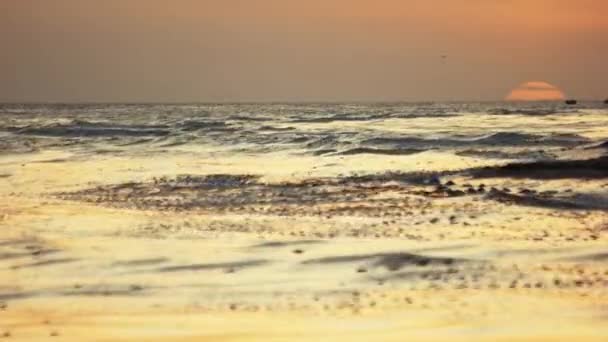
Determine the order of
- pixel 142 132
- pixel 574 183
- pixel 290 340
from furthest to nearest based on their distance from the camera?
pixel 142 132
pixel 574 183
pixel 290 340

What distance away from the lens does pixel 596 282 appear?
631cm

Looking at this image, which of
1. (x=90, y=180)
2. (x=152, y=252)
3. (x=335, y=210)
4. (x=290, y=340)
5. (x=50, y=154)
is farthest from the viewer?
(x=50, y=154)

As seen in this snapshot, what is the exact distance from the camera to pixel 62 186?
14422mm

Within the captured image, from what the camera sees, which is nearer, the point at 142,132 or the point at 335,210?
the point at 335,210

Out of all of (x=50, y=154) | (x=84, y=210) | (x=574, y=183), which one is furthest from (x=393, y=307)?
(x=50, y=154)

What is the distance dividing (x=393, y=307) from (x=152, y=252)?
3097 mm

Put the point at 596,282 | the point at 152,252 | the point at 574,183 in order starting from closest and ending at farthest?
1. the point at 596,282
2. the point at 152,252
3. the point at 574,183

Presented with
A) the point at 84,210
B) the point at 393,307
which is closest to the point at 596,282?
the point at 393,307

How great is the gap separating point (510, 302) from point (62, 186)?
36.0ft

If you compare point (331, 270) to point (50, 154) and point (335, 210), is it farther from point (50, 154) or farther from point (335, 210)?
point (50, 154)

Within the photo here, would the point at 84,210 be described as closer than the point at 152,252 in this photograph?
No

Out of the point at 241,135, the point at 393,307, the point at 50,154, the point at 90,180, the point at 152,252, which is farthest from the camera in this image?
the point at 241,135

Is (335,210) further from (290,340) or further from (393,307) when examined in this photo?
(290,340)

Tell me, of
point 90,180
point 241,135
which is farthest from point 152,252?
point 241,135
